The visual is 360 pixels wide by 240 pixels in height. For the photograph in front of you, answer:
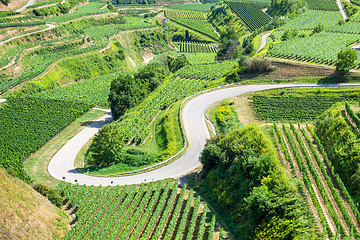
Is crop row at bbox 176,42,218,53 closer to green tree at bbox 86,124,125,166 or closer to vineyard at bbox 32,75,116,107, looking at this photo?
vineyard at bbox 32,75,116,107

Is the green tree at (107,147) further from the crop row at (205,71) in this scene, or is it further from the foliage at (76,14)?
the foliage at (76,14)

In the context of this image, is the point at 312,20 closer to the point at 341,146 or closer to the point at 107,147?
the point at 341,146

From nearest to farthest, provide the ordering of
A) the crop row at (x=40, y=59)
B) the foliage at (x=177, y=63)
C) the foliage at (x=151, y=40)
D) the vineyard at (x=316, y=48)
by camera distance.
Answer: the vineyard at (x=316, y=48), the crop row at (x=40, y=59), the foliage at (x=177, y=63), the foliage at (x=151, y=40)

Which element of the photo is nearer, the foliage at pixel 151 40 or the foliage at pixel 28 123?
the foliage at pixel 28 123

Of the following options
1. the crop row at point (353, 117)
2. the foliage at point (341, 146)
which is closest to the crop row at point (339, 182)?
the foliage at point (341, 146)

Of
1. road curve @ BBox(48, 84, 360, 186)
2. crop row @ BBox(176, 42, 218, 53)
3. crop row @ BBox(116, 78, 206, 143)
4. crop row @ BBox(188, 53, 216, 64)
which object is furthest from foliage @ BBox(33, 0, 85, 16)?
road curve @ BBox(48, 84, 360, 186)

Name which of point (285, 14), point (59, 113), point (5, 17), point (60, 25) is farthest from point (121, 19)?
point (59, 113)

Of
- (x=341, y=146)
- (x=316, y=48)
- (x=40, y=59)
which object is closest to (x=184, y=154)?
(x=341, y=146)
